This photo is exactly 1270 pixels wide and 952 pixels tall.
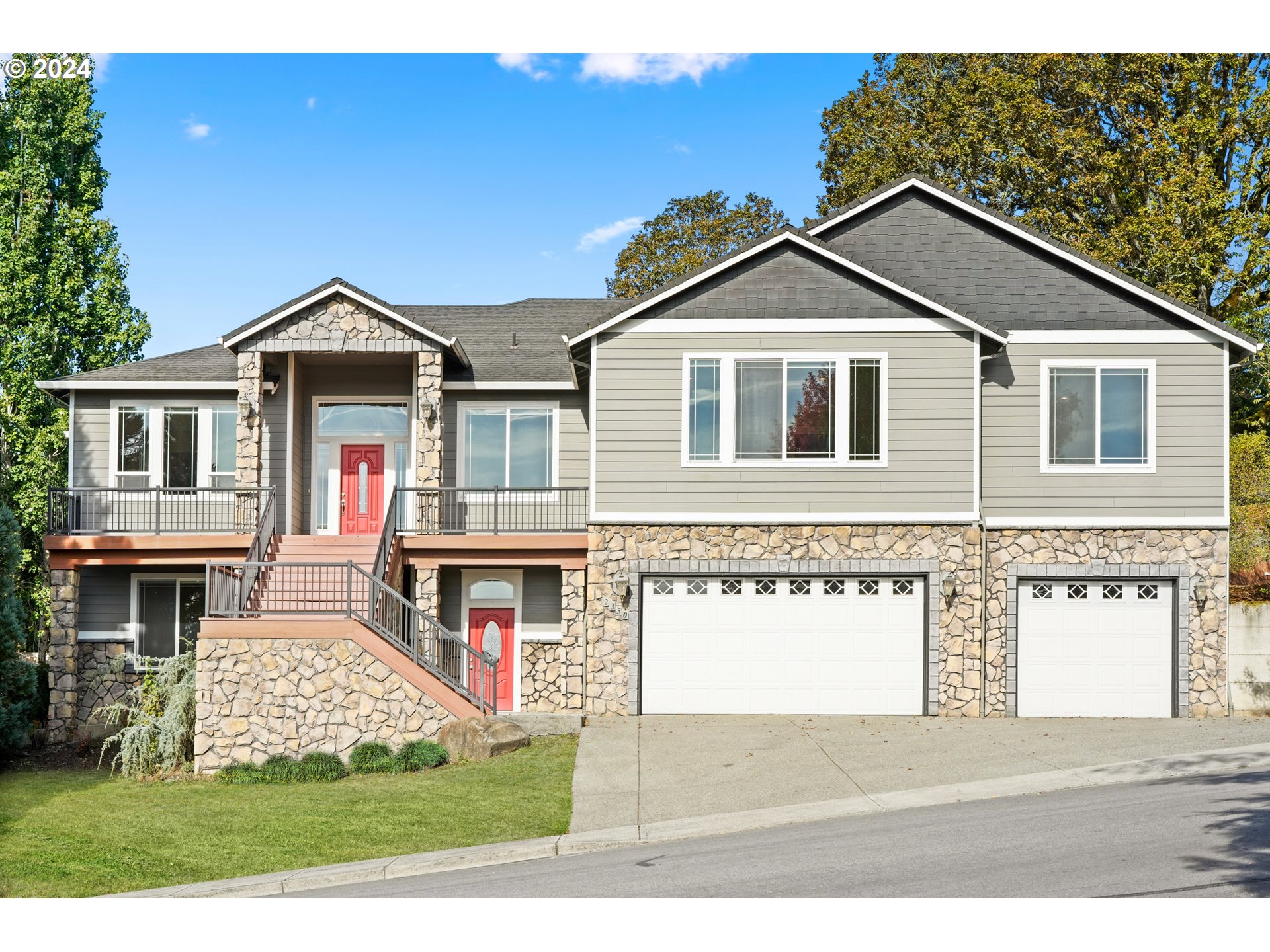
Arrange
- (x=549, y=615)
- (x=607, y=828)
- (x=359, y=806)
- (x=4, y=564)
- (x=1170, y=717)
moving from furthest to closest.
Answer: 1. (x=549, y=615)
2. (x=4, y=564)
3. (x=1170, y=717)
4. (x=359, y=806)
5. (x=607, y=828)

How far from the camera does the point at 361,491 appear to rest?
22062 mm

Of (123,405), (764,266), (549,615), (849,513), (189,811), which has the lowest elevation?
(189,811)

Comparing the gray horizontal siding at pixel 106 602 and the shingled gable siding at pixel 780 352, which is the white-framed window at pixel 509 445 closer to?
the shingled gable siding at pixel 780 352

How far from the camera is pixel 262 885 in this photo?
10.4m

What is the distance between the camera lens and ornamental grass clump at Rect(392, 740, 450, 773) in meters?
15.7

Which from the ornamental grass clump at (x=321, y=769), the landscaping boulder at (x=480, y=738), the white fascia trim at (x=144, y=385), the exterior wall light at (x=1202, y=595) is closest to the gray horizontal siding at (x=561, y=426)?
the white fascia trim at (x=144, y=385)

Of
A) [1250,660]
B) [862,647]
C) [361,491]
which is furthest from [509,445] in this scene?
[1250,660]

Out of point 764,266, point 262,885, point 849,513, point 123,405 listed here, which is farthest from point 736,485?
point 123,405

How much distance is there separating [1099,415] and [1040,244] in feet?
9.88

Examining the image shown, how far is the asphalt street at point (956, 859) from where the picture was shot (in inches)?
355

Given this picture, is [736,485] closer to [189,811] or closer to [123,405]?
[189,811]

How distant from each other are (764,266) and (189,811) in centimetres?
1121

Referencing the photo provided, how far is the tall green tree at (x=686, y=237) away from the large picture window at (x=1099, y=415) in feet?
64.9

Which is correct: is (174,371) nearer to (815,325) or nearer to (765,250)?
(765,250)
